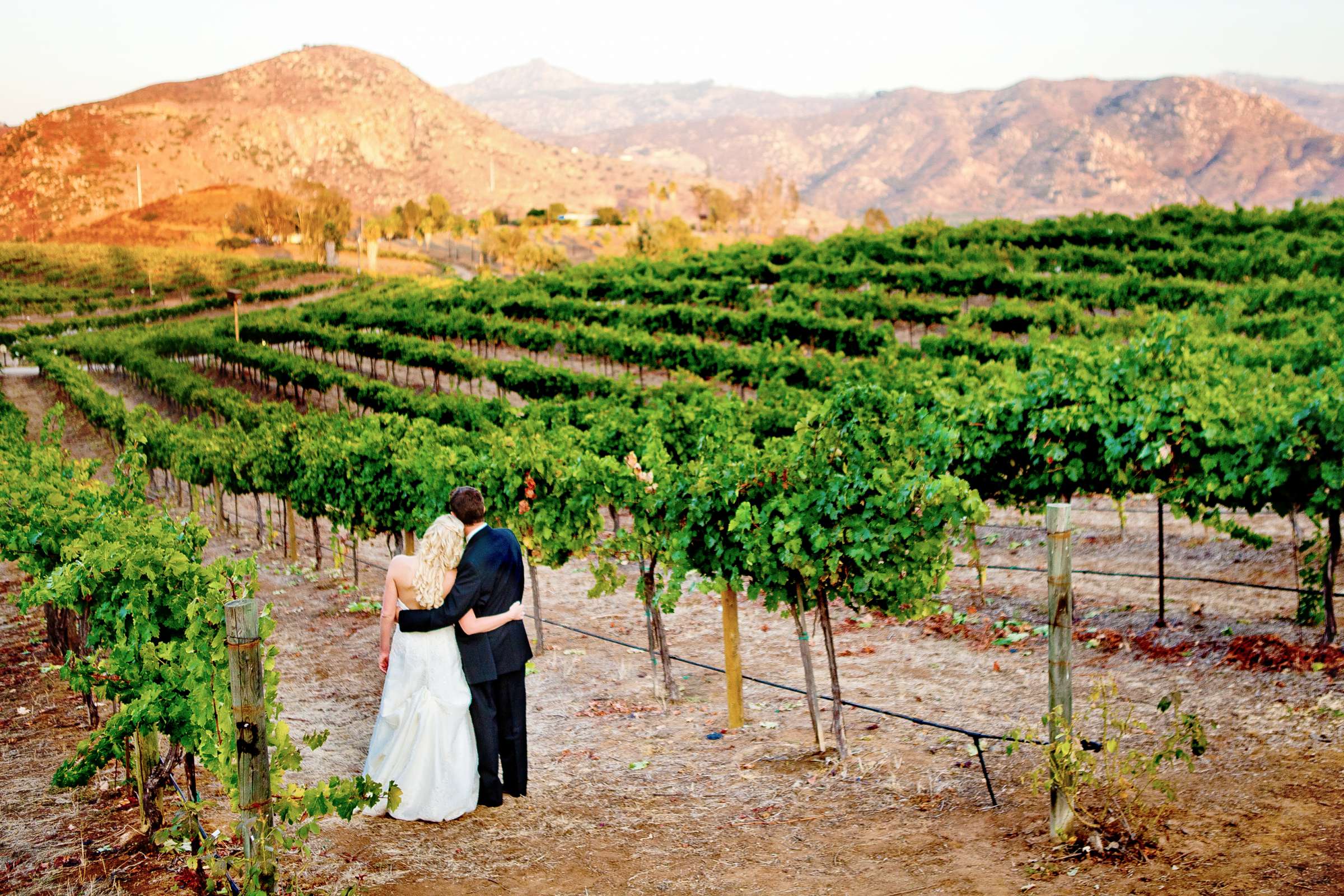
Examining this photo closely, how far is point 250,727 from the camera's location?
4.59 m

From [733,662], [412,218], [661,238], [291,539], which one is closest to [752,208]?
[412,218]

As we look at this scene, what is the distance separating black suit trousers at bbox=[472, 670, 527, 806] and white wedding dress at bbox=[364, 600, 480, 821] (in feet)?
0.20

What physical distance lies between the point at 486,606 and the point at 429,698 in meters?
0.61

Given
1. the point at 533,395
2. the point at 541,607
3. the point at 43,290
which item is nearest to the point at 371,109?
the point at 43,290

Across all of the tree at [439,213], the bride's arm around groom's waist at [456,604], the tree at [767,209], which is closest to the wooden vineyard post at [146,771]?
the bride's arm around groom's waist at [456,604]

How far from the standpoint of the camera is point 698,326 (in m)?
36.6

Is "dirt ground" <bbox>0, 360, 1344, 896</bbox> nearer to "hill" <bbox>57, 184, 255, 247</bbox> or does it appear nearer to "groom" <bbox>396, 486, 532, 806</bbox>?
"groom" <bbox>396, 486, 532, 806</bbox>

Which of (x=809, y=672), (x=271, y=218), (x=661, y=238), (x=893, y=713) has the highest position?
(x=271, y=218)

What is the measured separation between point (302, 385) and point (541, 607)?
81.5 ft

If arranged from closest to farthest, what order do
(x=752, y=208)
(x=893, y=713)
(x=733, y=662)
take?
(x=893, y=713) < (x=733, y=662) < (x=752, y=208)

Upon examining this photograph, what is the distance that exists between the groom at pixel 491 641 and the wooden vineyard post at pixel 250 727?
4.07 feet

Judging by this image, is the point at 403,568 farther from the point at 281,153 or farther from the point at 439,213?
the point at 281,153

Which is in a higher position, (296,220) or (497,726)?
(296,220)

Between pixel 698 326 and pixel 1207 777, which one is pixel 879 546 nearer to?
pixel 1207 777
